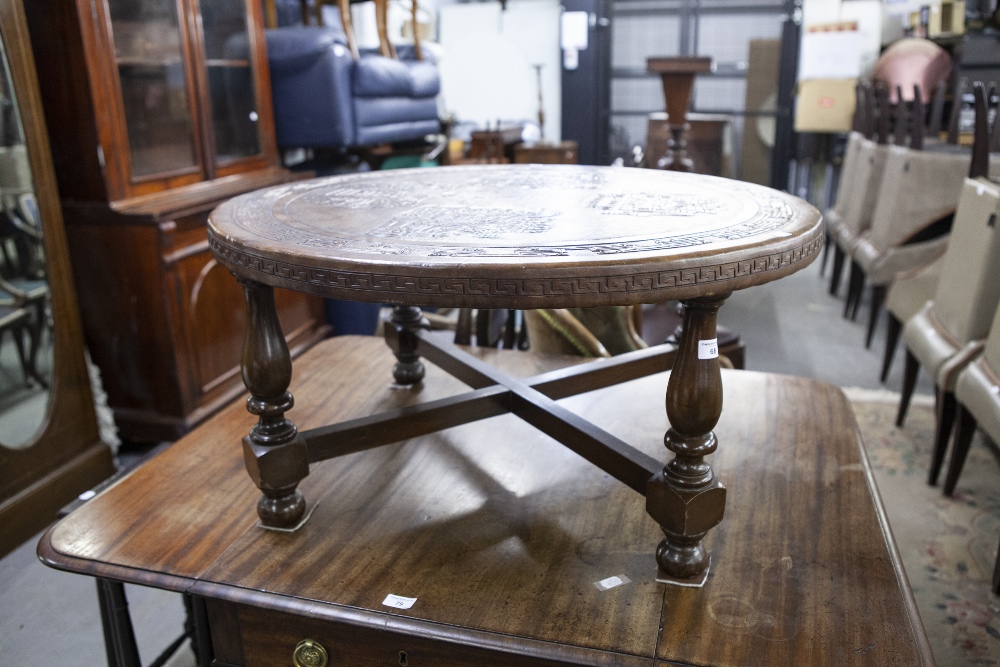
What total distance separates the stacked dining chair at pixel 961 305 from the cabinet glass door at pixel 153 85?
8.25 ft

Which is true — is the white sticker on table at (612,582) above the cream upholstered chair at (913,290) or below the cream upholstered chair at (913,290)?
above

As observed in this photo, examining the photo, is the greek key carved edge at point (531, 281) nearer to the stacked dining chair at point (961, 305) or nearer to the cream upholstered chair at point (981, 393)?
the cream upholstered chair at point (981, 393)

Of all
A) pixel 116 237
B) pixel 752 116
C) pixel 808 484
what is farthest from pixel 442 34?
pixel 808 484

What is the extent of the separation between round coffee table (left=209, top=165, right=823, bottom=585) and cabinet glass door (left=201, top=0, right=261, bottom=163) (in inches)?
65.9

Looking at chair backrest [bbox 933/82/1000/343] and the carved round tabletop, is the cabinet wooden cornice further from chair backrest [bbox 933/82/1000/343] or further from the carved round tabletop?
chair backrest [bbox 933/82/1000/343]

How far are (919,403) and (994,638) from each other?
1.47m

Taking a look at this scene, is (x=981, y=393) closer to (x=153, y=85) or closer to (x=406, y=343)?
(x=406, y=343)

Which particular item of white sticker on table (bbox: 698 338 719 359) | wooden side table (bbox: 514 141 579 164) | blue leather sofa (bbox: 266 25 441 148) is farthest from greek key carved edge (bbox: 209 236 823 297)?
wooden side table (bbox: 514 141 579 164)

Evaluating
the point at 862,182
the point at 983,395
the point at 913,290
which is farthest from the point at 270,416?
the point at 862,182

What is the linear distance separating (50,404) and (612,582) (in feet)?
6.05

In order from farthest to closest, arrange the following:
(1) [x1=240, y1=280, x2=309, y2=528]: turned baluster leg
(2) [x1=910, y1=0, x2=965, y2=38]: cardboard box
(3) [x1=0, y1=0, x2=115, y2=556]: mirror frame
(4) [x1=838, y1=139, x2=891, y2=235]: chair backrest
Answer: (2) [x1=910, y1=0, x2=965, y2=38]: cardboard box < (4) [x1=838, y1=139, x2=891, y2=235]: chair backrest < (3) [x1=0, y1=0, x2=115, y2=556]: mirror frame < (1) [x1=240, y1=280, x2=309, y2=528]: turned baluster leg

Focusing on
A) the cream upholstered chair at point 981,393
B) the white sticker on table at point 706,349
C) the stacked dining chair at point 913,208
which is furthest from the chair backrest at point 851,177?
the white sticker on table at point 706,349

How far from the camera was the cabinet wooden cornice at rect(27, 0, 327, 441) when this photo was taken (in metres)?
2.27

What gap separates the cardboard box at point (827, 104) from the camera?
6055mm
